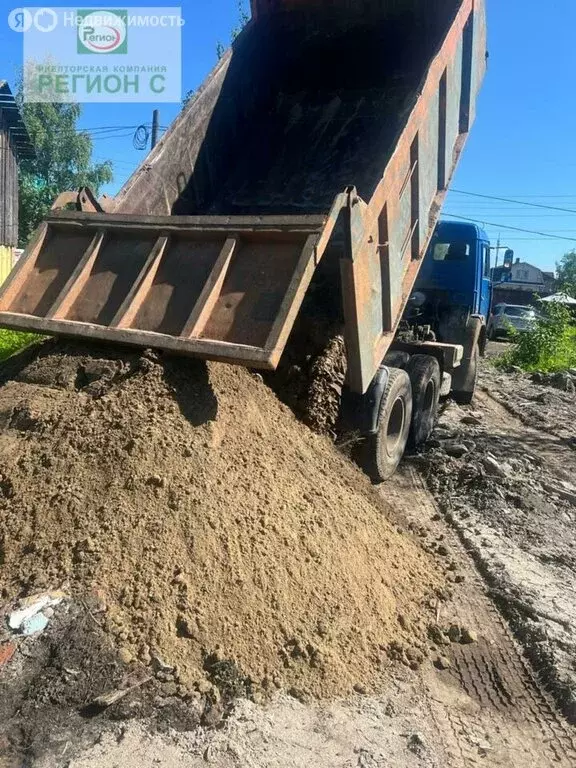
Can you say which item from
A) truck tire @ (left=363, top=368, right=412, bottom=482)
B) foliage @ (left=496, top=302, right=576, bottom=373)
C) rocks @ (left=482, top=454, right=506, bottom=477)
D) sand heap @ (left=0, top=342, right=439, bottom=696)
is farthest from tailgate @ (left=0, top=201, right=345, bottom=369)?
foliage @ (left=496, top=302, right=576, bottom=373)

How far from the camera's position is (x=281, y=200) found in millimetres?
6336

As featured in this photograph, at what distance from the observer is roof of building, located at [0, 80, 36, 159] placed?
19.5 m

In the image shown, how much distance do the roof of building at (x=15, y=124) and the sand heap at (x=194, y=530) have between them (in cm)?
1848

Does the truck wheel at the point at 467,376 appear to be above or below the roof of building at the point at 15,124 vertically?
below

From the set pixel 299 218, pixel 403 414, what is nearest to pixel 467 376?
pixel 403 414

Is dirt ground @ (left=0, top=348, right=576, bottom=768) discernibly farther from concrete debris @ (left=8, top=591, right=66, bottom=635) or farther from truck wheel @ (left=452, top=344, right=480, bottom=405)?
truck wheel @ (left=452, top=344, right=480, bottom=405)

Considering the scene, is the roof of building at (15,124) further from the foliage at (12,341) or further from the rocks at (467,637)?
the rocks at (467,637)

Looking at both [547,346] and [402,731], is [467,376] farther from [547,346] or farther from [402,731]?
[547,346]

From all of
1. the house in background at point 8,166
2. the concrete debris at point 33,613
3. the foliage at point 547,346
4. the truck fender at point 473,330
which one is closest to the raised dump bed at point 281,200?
the concrete debris at point 33,613

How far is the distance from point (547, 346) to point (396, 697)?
45.4ft

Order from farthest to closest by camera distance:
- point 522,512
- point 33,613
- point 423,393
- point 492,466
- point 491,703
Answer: point 423,393, point 492,466, point 522,512, point 491,703, point 33,613

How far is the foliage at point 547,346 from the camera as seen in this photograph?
15.2 meters

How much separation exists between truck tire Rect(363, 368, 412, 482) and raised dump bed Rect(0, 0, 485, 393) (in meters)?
0.51

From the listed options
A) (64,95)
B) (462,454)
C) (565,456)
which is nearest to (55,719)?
(462,454)
